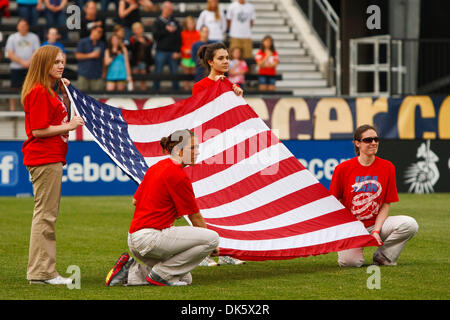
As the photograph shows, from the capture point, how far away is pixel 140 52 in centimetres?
2117

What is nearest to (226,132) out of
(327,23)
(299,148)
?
(299,148)

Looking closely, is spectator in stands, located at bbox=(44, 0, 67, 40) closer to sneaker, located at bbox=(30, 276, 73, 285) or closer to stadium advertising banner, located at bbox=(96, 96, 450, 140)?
stadium advertising banner, located at bbox=(96, 96, 450, 140)

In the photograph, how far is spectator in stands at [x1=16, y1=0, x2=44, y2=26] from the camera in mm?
21672

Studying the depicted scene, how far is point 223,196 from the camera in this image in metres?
9.13

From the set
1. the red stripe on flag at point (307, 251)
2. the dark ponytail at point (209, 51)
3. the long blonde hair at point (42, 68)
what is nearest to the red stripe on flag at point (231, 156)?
the dark ponytail at point (209, 51)

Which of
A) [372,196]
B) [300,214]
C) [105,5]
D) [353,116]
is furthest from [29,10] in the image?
[372,196]

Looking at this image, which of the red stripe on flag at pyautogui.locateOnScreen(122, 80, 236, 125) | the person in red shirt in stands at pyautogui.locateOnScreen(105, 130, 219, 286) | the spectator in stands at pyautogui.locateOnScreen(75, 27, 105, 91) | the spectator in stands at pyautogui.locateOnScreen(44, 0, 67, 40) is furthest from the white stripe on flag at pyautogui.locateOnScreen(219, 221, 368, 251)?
the spectator in stands at pyautogui.locateOnScreen(44, 0, 67, 40)

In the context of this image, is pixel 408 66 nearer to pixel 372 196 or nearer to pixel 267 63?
pixel 267 63

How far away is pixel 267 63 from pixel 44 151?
537 inches

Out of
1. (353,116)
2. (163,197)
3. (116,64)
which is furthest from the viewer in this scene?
(116,64)

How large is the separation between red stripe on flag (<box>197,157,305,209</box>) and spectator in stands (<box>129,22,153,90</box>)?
12.0 metres

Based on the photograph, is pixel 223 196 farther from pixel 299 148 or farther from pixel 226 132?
pixel 299 148

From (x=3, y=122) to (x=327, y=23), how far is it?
385 inches
